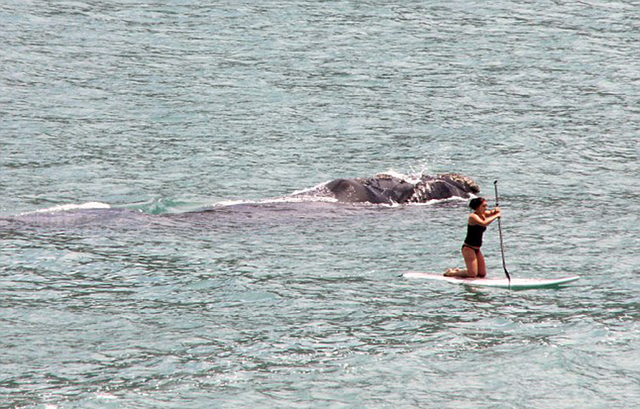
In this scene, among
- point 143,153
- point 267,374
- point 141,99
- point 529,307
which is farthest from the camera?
point 141,99

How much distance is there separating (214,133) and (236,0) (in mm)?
14856

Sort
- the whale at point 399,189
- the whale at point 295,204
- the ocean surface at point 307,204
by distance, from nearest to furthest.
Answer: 1. the ocean surface at point 307,204
2. the whale at point 295,204
3. the whale at point 399,189

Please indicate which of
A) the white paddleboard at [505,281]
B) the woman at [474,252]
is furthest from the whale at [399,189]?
the white paddleboard at [505,281]

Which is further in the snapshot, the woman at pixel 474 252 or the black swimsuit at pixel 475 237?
the black swimsuit at pixel 475 237

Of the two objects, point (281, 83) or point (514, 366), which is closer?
point (514, 366)

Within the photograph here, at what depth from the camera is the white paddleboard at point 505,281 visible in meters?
17.0

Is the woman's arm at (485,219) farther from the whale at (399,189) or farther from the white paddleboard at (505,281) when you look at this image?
the whale at (399,189)

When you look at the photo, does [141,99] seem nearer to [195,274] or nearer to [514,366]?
[195,274]

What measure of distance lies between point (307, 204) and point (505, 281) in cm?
623

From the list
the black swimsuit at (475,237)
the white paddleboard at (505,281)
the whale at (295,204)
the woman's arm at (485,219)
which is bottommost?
the whale at (295,204)

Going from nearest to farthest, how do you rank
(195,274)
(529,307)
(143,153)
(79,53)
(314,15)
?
(529,307) → (195,274) → (143,153) → (79,53) → (314,15)

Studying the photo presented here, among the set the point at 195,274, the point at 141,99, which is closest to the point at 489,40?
the point at 141,99

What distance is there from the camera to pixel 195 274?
17.8 m

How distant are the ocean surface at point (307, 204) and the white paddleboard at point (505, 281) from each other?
0.14 meters
